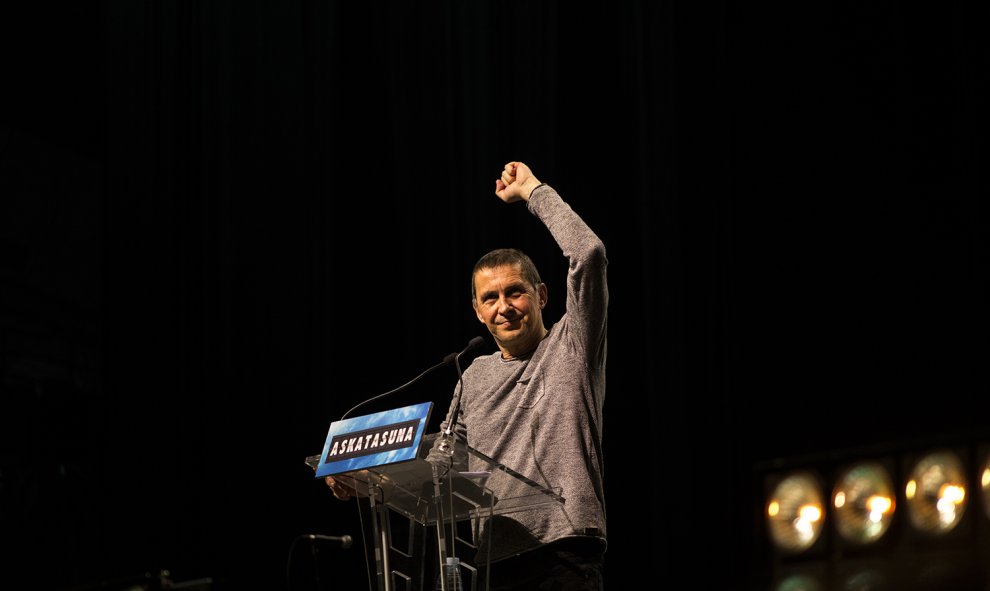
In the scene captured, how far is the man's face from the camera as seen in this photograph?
8.12ft

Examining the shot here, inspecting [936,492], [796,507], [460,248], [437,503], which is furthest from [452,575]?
[460,248]

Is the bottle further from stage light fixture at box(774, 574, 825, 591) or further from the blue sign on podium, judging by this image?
stage light fixture at box(774, 574, 825, 591)

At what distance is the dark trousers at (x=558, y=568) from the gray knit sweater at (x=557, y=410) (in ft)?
0.09

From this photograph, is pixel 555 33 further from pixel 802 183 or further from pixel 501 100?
pixel 802 183

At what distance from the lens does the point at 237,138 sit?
472cm

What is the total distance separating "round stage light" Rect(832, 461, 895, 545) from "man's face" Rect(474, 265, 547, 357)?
2.89 ft

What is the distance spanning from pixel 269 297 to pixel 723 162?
187 centimetres

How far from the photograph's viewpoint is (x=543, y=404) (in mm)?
2350

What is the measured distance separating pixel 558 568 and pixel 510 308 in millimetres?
574

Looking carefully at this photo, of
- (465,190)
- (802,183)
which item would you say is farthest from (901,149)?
(465,190)

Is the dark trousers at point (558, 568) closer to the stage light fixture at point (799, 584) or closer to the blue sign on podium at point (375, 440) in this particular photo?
the blue sign on podium at point (375, 440)

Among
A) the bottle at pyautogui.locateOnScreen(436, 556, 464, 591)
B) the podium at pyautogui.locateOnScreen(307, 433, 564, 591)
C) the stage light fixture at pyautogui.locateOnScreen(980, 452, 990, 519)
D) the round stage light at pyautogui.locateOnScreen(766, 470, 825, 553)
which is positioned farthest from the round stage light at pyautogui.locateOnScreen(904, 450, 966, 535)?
the bottle at pyautogui.locateOnScreen(436, 556, 464, 591)

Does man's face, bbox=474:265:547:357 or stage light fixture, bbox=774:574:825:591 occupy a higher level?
man's face, bbox=474:265:547:357

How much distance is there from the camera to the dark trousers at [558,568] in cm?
219
